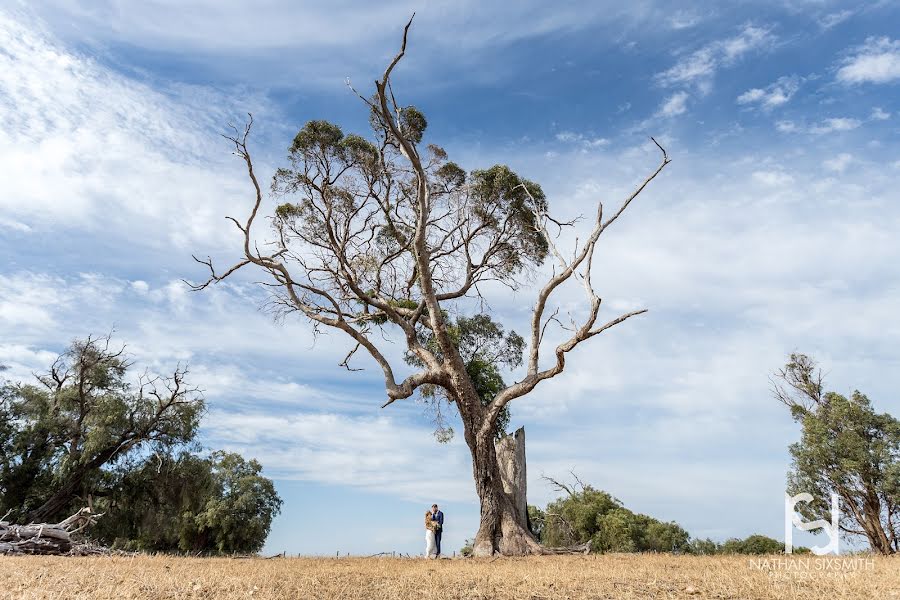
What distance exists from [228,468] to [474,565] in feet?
77.8

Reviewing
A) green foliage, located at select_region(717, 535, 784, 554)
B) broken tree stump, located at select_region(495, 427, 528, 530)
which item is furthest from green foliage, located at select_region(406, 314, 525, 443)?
green foliage, located at select_region(717, 535, 784, 554)

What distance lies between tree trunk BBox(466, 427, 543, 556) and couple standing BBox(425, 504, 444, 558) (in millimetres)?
1153

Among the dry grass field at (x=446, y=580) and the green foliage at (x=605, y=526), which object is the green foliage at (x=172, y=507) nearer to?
the dry grass field at (x=446, y=580)

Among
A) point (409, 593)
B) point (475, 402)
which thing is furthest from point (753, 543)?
point (409, 593)

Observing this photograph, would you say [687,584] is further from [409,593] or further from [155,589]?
[155,589]

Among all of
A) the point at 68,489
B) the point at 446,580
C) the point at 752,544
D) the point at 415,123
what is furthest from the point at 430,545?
the point at 752,544

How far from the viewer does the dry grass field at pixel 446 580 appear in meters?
8.72

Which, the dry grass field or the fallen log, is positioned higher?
the dry grass field

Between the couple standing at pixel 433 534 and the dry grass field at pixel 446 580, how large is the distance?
403 centimetres

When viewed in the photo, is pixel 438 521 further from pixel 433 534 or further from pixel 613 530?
pixel 613 530

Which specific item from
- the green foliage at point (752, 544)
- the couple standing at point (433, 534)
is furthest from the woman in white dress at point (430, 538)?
the green foliage at point (752, 544)

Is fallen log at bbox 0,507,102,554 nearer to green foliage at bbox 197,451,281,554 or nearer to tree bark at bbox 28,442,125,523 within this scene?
tree bark at bbox 28,442,125,523

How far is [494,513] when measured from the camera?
623 inches

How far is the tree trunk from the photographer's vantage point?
50.7 ft
